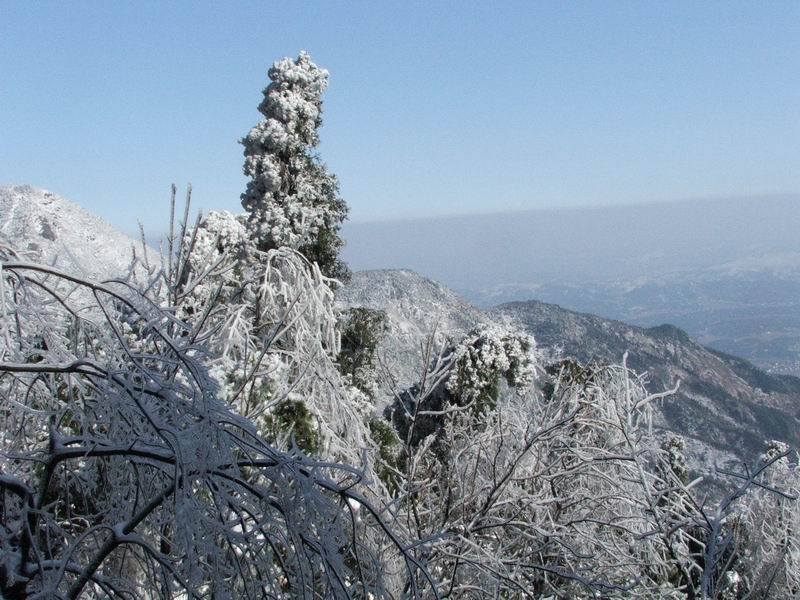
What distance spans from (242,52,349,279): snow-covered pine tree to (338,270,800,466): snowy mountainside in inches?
1330

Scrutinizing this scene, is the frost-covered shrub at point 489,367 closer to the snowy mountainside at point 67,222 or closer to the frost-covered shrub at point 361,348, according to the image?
the frost-covered shrub at point 361,348

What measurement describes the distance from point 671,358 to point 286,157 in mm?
66950

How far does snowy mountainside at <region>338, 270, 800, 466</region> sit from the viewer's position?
2147 inches

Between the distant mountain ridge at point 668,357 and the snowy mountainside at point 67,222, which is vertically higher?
the snowy mountainside at point 67,222

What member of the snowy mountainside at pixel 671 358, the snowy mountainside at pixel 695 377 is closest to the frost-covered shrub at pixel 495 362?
the snowy mountainside at pixel 671 358

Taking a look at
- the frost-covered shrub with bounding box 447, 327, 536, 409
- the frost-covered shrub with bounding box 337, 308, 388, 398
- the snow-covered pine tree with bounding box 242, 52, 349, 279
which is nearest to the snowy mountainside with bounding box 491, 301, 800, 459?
the frost-covered shrub with bounding box 447, 327, 536, 409

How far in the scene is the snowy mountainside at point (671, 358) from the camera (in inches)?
2147

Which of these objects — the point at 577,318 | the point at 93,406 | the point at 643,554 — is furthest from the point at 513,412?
the point at 577,318

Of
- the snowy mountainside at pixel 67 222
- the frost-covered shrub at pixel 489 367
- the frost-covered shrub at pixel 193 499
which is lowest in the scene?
the frost-covered shrub at pixel 489 367

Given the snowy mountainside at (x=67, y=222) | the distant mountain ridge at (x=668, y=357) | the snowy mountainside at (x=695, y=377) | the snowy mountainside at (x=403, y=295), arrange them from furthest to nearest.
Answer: the snowy mountainside at (x=695, y=377) < the snowy mountainside at (x=403, y=295) < the distant mountain ridge at (x=668, y=357) < the snowy mountainside at (x=67, y=222)

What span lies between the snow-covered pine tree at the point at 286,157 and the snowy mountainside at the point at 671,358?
33787 millimetres

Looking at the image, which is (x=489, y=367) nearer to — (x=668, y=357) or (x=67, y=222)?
(x=67, y=222)

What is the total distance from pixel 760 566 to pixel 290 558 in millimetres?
7540

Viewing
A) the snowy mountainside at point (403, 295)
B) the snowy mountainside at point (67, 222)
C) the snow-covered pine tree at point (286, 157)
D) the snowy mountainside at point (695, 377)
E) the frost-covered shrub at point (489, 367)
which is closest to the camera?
the snow-covered pine tree at point (286, 157)
